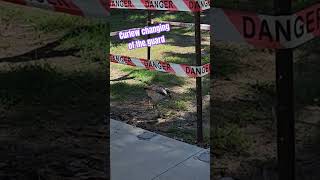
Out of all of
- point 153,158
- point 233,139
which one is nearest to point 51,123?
point 233,139

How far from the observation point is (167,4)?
7137 millimetres

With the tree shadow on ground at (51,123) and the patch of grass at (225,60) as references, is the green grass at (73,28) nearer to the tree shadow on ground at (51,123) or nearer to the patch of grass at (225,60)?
the tree shadow on ground at (51,123)

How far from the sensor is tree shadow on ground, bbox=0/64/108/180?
11.1 feet

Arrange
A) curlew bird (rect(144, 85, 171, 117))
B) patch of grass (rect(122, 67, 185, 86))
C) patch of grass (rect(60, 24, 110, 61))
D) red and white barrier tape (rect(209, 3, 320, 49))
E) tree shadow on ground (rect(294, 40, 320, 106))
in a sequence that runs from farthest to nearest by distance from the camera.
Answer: patch of grass (rect(122, 67, 185, 86))
curlew bird (rect(144, 85, 171, 117))
patch of grass (rect(60, 24, 110, 61))
tree shadow on ground (rect(294, 40, 320, 106))
red and white barrier tape (rect(209, 3, 320, 49))

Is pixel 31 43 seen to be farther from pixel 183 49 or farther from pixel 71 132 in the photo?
pixel 183 49

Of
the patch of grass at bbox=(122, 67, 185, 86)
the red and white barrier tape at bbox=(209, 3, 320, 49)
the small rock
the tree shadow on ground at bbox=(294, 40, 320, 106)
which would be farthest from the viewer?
the patch of grass at bbox=(122, 67, 185, 86)

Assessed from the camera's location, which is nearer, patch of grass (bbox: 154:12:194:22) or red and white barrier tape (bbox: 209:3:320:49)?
red and white barrier tape (bbox: 209:3:320:49)

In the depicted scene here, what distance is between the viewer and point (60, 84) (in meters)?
3.41

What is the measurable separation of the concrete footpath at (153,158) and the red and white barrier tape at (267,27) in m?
2.06

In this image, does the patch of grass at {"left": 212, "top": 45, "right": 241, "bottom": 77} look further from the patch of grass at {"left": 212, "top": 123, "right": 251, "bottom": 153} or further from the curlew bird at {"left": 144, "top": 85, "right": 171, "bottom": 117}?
the curlew bird at {"left": 144, "top": 85, "right": 171, "bottom": 117}

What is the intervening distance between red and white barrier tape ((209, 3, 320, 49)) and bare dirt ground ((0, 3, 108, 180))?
30.2 inches

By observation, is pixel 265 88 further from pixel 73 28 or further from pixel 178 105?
pixel 178 105

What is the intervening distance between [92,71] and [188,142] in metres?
2.83

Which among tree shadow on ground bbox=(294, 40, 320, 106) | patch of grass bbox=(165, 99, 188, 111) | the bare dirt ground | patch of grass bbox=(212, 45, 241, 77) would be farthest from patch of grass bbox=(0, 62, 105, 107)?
patch of grass bbox=(165, 99, 188, 111)
